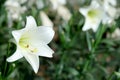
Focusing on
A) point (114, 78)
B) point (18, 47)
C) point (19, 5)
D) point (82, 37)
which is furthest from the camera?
point (82, 37)

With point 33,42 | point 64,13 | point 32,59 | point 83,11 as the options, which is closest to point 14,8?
point 83,11

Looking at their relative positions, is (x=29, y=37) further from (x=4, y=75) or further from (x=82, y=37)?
(x=82, y=37)

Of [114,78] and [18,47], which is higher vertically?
[18,47]

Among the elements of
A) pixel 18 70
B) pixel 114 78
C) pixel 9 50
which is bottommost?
pixel 18 70

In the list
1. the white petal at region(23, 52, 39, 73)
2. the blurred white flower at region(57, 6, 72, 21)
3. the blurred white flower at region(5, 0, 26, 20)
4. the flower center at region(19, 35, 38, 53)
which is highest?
the flower center at region(19, 35, 38, 53)

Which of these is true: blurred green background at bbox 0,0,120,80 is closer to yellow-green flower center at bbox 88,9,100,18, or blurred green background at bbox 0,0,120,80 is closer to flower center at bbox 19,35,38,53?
yellow-green flower center at bbox 88,9,100,18

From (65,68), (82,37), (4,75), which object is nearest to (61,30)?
(65,68)

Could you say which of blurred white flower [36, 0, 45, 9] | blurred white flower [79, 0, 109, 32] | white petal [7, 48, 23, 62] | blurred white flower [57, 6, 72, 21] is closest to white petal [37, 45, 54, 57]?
white petal [7, 48, 23, 62]
